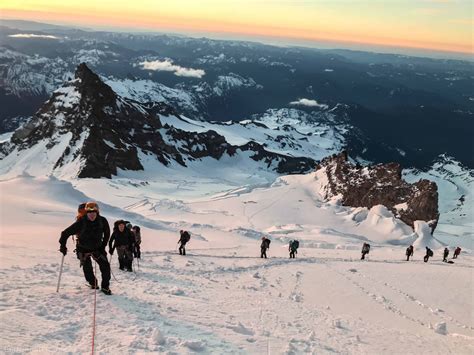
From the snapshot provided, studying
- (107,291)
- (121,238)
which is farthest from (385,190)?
(107,291)

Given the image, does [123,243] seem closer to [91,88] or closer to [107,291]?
[107,291]

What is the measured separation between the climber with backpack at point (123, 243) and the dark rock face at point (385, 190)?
61901 mm

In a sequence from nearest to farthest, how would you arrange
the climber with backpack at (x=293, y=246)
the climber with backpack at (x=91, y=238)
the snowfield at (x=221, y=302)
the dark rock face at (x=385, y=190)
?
the snowfield at (x=221, y=302)
the climber with backpack at (x=91, y=238)
the climber with backpack at (x=293, y=246)
the dark rock face at (x=385, y=190)

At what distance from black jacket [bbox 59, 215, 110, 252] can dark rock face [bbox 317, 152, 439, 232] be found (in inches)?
2597

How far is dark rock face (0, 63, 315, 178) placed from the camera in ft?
473

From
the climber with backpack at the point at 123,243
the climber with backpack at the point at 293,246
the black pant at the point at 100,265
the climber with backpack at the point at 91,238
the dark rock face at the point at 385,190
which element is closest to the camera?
the climber with backpack at the point at 91,238

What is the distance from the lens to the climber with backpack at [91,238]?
35.2 ft

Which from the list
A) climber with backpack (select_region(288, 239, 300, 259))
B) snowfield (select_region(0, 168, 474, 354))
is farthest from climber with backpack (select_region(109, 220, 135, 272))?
climber with backpack (select_region(288, 239, 300, 259))

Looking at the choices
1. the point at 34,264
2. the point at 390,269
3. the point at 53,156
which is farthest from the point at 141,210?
the point at 53,156

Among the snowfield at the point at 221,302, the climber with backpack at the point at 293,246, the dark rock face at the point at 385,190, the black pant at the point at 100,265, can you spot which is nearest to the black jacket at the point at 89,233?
the black pant at the point at 100,265

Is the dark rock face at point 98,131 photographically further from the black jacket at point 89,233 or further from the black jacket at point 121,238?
the black jacket at point 89,233

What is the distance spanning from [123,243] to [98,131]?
141209 mm

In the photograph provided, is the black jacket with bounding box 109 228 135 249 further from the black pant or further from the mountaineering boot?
the mountaineering boot

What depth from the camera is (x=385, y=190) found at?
269 ft
